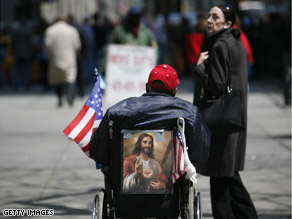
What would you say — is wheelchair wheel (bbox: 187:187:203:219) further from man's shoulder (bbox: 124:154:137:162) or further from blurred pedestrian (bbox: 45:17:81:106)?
blurred pedestrian (bbox: 45:17:81:106)

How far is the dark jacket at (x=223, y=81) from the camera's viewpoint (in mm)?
5418

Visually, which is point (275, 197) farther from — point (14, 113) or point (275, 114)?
point (14, 113)

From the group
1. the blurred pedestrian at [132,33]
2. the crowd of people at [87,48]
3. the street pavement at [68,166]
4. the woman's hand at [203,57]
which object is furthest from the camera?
the crowd of people at [87,48]

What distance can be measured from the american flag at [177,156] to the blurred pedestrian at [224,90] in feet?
3.24

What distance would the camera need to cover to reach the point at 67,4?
2344 inches

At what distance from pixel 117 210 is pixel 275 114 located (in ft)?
31.0

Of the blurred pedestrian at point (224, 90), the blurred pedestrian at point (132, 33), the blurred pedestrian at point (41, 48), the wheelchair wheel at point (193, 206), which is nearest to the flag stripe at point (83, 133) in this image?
the wheelchair wheel at point (193, 206)

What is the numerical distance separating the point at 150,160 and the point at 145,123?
0.73ft

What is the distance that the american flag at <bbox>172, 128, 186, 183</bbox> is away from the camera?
4.48m

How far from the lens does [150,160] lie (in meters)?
4.50

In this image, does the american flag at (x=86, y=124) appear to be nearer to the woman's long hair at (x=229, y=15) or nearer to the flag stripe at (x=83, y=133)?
the flag stripe at (x=83, y=133)

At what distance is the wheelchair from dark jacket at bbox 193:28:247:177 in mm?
982

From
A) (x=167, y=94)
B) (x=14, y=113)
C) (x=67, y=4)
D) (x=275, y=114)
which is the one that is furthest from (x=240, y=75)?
(x=67, y=4)

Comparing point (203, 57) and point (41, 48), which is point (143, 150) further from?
point (41, 48)
